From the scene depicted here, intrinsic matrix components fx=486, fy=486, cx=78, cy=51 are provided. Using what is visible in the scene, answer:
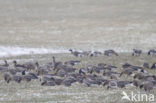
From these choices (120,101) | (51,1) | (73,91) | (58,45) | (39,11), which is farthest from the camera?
(51,1)

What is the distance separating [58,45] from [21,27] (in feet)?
27.4

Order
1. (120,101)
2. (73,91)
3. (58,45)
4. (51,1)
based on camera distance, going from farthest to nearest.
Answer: (51,1) → (58,45) → (73,91) → (120,101)

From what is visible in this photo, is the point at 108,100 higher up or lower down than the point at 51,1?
lower down

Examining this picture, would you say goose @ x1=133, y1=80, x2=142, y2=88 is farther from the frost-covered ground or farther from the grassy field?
the frost-covered ground

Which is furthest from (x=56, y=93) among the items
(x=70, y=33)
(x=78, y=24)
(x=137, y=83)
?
(x=78, y=24)

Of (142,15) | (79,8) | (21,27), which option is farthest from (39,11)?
(142,15)

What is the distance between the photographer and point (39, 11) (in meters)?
49.0

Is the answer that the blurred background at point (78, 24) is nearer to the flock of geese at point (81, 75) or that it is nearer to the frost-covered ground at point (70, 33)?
the frost-covered ground at point (70, 33)

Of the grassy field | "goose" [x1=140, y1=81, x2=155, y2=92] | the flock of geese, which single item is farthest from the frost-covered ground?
"goose" [x1=140, y1=81, x2=155, y2=92]

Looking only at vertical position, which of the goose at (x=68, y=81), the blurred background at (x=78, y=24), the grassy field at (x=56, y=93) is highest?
the blurred background at (x=78, y=24)

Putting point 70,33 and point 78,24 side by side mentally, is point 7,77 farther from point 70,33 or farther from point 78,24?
point 78,24

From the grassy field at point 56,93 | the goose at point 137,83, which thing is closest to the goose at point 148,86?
the grassy field at point 56,93

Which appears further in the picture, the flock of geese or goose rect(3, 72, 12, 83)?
goose rect(3, 72, 12, 83)

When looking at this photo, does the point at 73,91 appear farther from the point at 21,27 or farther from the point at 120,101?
the point at 21,27
